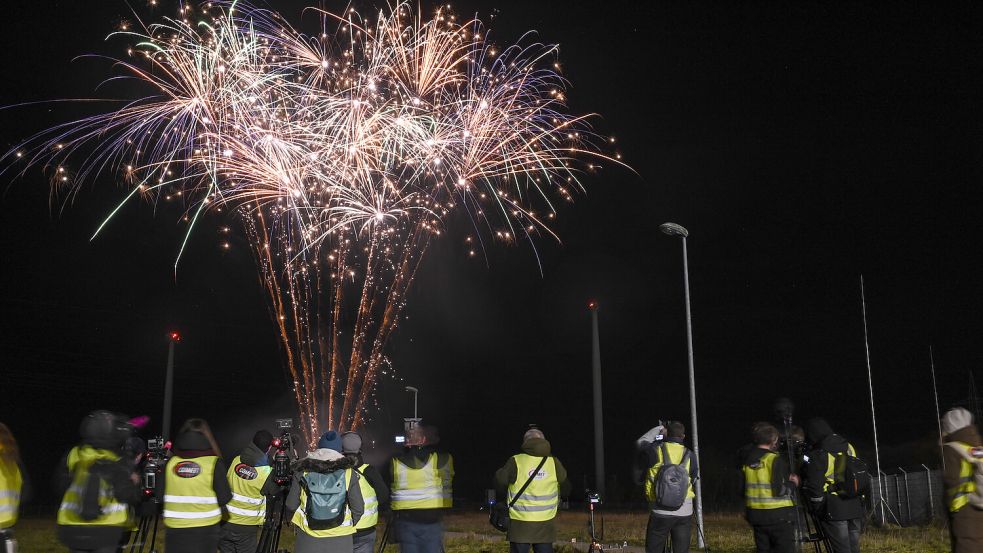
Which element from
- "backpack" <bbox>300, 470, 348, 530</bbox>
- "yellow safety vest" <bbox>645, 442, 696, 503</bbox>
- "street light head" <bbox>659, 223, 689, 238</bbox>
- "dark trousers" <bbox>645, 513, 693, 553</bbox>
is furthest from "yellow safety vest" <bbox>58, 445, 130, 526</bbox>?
"street light head" <bbox>659, 223, 689, 238</bbox>

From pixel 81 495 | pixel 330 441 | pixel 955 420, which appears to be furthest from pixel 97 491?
pixel 955 420

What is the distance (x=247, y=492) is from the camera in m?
10.2

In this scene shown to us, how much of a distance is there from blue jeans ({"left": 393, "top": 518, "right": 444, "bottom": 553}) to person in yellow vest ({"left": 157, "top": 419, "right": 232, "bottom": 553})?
6.80 ft

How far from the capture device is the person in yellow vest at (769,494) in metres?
9.77

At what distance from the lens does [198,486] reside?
329 inches

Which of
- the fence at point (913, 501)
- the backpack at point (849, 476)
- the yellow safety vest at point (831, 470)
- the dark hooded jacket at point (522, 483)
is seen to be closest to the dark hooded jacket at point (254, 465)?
the dark hooded jacket at point (522, 483)

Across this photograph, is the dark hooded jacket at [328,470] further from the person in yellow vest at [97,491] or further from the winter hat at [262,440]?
the winter hat at [262,440]

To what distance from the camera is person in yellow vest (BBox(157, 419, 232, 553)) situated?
8352 mm

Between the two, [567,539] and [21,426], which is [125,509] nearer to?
[567,539]

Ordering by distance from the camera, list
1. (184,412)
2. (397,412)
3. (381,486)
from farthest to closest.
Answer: (397,412) → (184,412) → (381,486)

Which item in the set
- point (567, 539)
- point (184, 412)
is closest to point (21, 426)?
point (184, 412)

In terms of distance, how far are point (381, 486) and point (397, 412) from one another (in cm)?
6099

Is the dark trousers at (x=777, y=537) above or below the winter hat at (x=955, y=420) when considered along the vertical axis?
below

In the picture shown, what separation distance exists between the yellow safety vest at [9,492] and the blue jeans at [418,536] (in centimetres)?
378
